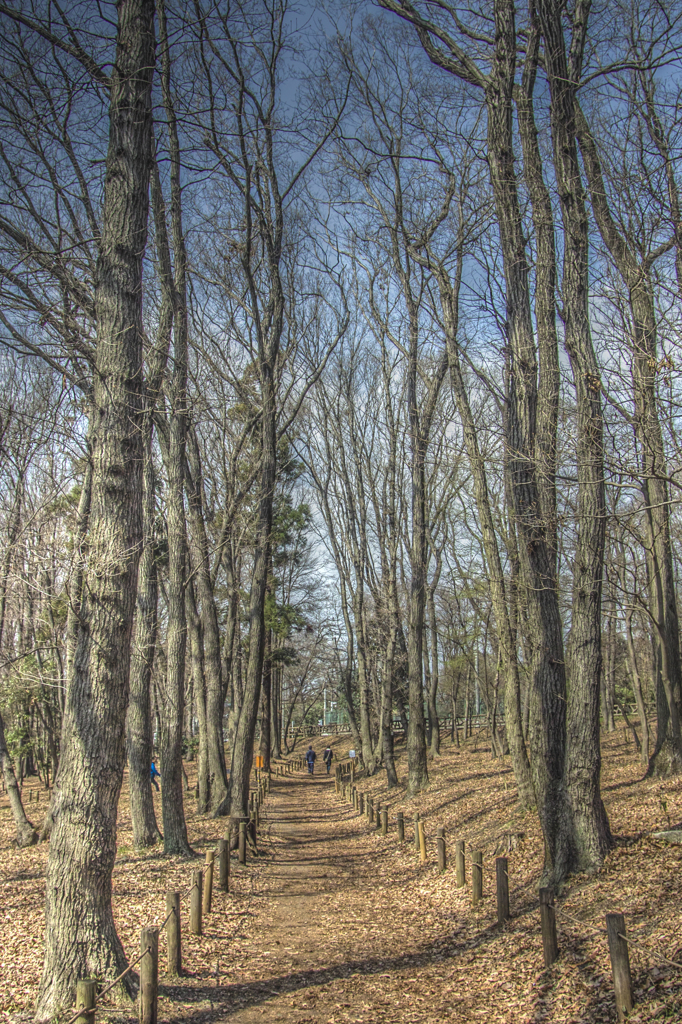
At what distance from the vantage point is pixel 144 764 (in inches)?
502

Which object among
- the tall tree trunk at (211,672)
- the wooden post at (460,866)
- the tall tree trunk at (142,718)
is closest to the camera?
the wooden post at (460,866)

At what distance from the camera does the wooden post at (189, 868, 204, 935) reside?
7555 mm

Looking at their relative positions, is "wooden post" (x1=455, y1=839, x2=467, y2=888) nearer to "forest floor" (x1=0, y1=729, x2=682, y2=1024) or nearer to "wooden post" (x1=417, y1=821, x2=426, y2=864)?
"forest floor" (x1=0, y1=729, x2=682, y2=1024)

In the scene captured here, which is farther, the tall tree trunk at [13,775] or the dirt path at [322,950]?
the tall tree trunk at [13,775]

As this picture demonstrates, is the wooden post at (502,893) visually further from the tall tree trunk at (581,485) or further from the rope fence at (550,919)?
the tall tree trunk at (581,485)

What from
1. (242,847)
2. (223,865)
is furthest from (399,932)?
(242,847)

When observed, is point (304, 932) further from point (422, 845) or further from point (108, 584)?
point (108, 584)

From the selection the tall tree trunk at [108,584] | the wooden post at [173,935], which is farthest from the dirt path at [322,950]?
the tall tree trunk at [108,584]

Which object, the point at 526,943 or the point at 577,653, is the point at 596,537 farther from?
the point at 526,943

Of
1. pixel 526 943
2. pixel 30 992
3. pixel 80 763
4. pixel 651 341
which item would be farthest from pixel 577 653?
pixel 30 992

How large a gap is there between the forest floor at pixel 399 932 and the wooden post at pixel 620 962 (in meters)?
0.09

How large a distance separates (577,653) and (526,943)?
2912 millimetres

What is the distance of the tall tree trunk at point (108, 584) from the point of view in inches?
209

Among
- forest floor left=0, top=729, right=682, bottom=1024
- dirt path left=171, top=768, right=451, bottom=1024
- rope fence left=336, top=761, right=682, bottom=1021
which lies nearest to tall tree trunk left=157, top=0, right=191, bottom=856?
forest floor left=0, top=729, right=682, bottom=1024
